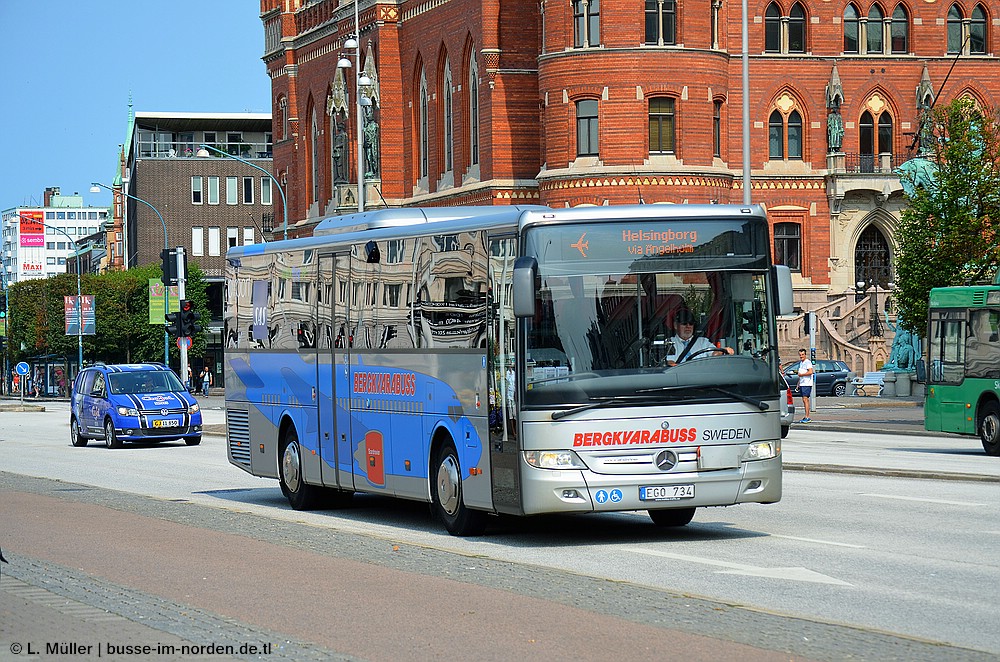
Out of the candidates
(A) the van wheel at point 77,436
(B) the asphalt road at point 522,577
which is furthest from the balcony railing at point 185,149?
(B) the asphalt road at point 522,577

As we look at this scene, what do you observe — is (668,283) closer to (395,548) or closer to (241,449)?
(395,548)

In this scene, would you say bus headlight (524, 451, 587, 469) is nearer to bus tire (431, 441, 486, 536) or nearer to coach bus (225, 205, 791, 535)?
coach bus (225, 205, 791, 535)

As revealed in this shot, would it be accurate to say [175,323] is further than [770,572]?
Yes

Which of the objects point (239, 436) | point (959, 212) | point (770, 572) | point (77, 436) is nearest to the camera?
point (770, 572)

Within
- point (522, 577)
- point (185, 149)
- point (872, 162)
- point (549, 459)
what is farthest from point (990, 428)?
point (185, 149)

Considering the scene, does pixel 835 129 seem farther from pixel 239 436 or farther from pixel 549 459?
pixel 549 459

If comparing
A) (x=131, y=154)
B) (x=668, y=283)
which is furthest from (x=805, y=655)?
(x=131, y=154)

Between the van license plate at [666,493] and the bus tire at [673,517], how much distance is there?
4.79ft

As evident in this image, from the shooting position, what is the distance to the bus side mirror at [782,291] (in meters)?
14.2

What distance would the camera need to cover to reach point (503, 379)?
45.7 feet

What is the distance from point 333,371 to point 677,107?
141 feet

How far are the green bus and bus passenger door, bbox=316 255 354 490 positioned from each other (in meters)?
13.0

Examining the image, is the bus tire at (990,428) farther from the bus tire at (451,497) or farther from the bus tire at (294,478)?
the bus tire at (451,497)

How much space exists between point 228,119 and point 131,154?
12678 mm
